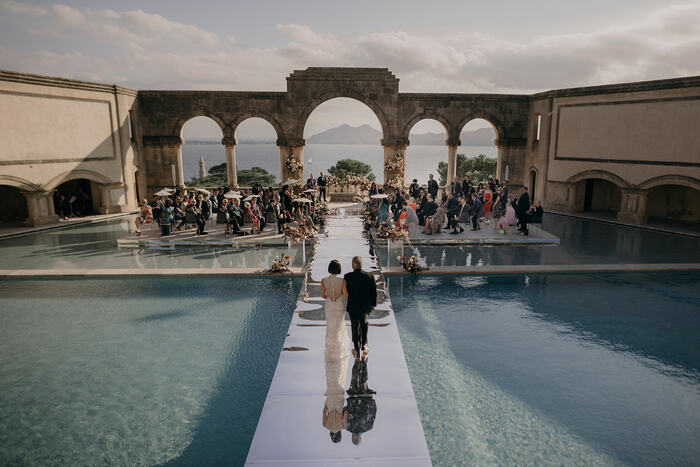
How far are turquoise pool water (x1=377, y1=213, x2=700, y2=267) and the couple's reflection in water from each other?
7.35 m

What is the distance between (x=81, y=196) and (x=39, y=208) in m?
3.51

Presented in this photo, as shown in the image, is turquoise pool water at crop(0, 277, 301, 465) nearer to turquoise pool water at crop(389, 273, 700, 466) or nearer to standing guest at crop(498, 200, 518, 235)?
turquoise pool water at crop(389, 273, 700, 466)

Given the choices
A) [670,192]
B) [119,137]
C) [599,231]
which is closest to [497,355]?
[599,231]

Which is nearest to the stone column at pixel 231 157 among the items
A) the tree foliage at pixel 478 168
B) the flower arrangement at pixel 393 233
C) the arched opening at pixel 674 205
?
the flower arrangement at pixel 393 233

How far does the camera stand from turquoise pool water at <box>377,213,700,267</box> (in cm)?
1498

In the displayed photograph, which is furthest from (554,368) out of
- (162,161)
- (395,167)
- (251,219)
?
(162,161)

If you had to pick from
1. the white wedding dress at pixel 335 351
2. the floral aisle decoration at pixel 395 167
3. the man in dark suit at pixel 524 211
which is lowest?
the white wedding dress at pixel 335 351

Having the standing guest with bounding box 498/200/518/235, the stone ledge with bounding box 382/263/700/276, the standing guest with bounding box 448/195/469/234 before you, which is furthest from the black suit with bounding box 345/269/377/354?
the standing guest with bounding box 498/200/518/235

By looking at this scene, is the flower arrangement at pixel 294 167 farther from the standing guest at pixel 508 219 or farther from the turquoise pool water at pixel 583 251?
the standing guest at pixel 508 219

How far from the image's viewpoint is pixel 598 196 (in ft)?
83.5

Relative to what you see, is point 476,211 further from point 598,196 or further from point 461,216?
point 598,196

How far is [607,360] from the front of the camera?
866 centimetres

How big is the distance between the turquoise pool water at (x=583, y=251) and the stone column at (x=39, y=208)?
16538mm

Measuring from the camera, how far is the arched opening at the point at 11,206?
22.8 m
